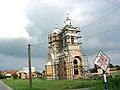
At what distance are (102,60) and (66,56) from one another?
6739 centimetres

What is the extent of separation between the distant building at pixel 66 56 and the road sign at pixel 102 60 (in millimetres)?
65004

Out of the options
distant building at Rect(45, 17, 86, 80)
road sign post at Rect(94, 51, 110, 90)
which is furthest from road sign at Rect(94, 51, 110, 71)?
distant building at Rect(45, 17, 86, 80)

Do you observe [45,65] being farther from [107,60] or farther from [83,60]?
[107,60]

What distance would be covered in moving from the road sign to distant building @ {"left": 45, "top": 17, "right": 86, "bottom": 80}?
65.0 meters

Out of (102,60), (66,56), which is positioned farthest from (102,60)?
(66,56)

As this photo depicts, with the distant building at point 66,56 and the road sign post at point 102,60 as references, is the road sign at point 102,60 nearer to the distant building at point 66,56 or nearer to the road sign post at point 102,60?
the road sign post at point 102,60

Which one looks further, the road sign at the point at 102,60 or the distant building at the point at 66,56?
the distant building at the point at 66,56

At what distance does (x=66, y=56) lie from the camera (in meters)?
79.3

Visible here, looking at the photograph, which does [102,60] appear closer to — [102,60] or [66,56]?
[102,60]

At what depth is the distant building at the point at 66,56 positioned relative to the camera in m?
78.8

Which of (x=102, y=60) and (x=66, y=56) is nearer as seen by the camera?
(x=102, y=60)

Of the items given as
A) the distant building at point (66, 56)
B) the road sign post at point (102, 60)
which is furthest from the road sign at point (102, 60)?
the distant building at point (66, 56)

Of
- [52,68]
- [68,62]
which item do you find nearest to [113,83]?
[68,62]

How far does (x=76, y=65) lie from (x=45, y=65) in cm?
1430
